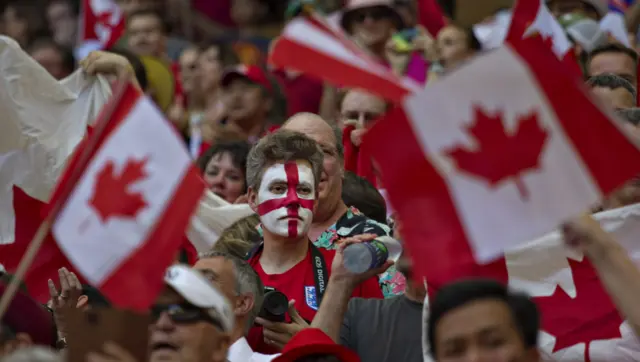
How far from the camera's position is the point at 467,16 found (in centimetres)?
1348

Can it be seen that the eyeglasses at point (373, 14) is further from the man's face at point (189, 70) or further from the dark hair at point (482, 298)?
the dark hair at point (482, 298)

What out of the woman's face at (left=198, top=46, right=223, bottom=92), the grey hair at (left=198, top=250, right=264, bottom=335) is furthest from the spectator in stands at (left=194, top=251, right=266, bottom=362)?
the woman's face at (left=198, top=46, right=223, bottom=92)

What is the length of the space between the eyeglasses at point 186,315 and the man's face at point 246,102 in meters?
4.84

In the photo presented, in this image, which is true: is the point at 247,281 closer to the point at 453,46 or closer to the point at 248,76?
the point at 248,76

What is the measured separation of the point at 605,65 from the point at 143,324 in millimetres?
4752

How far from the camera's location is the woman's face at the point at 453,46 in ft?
34.4

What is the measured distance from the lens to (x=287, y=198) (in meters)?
7.14

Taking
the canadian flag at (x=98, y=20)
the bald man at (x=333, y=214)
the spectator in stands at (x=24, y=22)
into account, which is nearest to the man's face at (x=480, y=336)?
the bald man at (x=333, y=214)

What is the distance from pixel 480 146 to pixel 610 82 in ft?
11.0

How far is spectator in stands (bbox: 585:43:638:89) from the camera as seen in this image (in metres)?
9.37

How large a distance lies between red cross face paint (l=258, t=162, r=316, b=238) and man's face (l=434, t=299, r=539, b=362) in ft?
6.39

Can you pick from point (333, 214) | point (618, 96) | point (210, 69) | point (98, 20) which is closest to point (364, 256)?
point (333, 214)

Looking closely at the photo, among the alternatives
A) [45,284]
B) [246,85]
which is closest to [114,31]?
[246,85]

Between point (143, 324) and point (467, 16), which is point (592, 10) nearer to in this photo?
point (467, 16)
